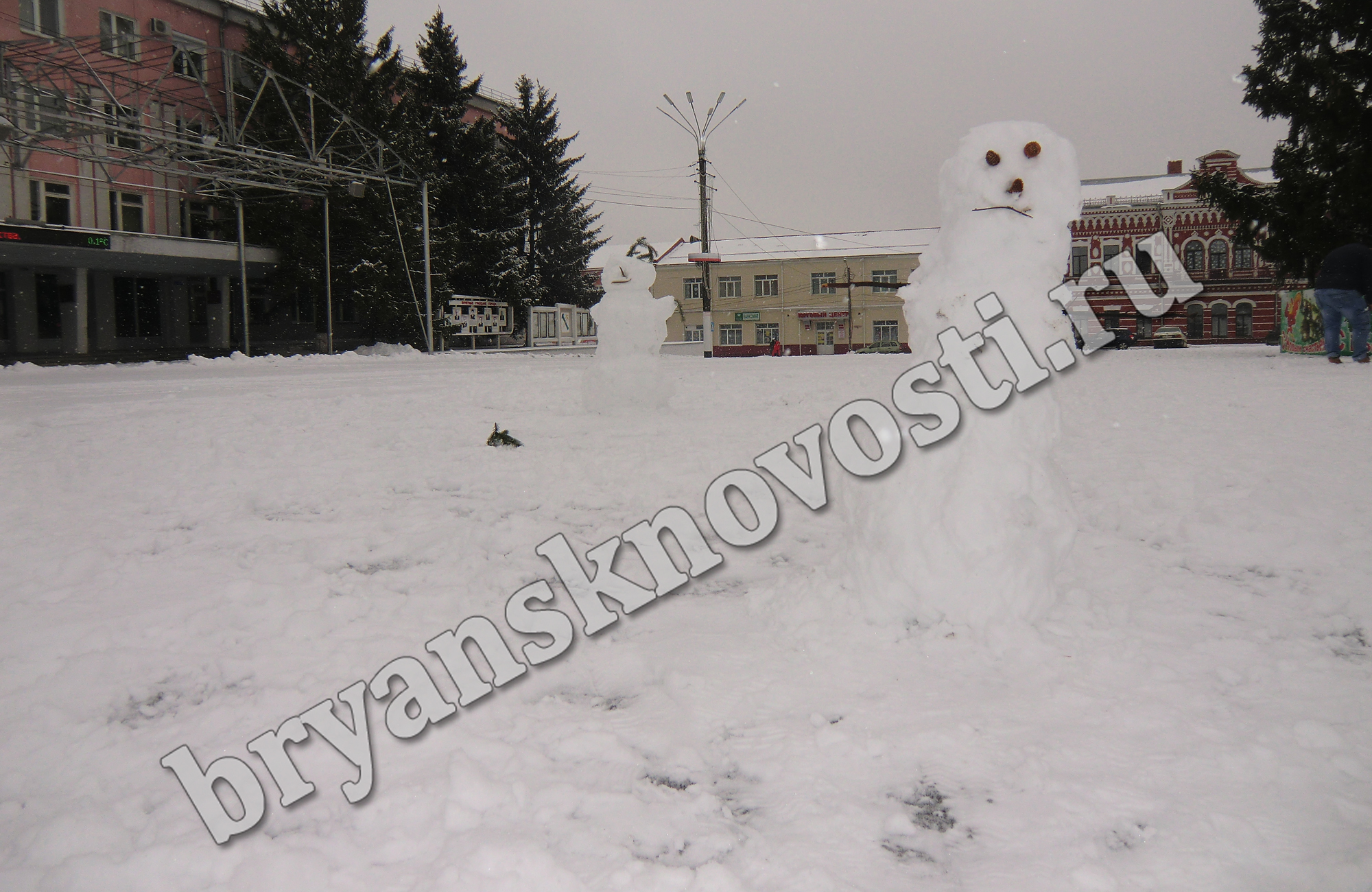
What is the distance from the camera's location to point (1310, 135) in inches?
595

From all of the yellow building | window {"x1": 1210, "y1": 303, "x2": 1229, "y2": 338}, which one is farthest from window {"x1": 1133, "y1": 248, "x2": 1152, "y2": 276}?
the yellow building

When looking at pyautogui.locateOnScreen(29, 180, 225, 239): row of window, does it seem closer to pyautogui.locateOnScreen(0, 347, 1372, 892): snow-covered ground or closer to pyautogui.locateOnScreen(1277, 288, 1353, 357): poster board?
pyautogui.locateOnScreen(0, 347, 1372, 892): snow-covered ground

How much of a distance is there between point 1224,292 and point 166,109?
146ft

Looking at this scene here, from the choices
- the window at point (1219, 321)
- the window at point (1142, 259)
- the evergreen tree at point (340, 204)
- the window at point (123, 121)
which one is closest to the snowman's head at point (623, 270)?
the window at point (123, 121)

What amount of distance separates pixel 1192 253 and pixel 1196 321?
3362 mm

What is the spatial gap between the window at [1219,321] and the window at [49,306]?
46541 millimetres

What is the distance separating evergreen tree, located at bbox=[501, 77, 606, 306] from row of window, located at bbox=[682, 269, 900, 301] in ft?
44.3

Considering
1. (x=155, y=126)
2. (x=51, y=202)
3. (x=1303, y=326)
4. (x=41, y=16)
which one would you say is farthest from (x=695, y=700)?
(x=41, y=16)

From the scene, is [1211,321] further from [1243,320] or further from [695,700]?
[695,700]

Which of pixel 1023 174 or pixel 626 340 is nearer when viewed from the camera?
pixel 1023 174

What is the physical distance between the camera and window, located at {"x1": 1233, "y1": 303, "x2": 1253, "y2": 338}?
3878cm

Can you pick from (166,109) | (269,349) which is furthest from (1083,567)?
(166,109)

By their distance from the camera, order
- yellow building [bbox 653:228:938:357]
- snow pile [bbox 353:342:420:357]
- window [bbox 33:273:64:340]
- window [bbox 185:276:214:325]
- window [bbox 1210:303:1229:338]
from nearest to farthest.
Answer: window [bbox 33:273:64:340], snow pile [bbox 353:342:420:357], window [bbox 185:276:214:325], window [bbox 1210:303:1229:338], yellow building [bbox 653:228:938:357]

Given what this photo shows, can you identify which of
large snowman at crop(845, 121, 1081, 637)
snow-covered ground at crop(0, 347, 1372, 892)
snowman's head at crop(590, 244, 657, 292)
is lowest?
snow-covered ground at crop(0, 347, 1372, 892)
